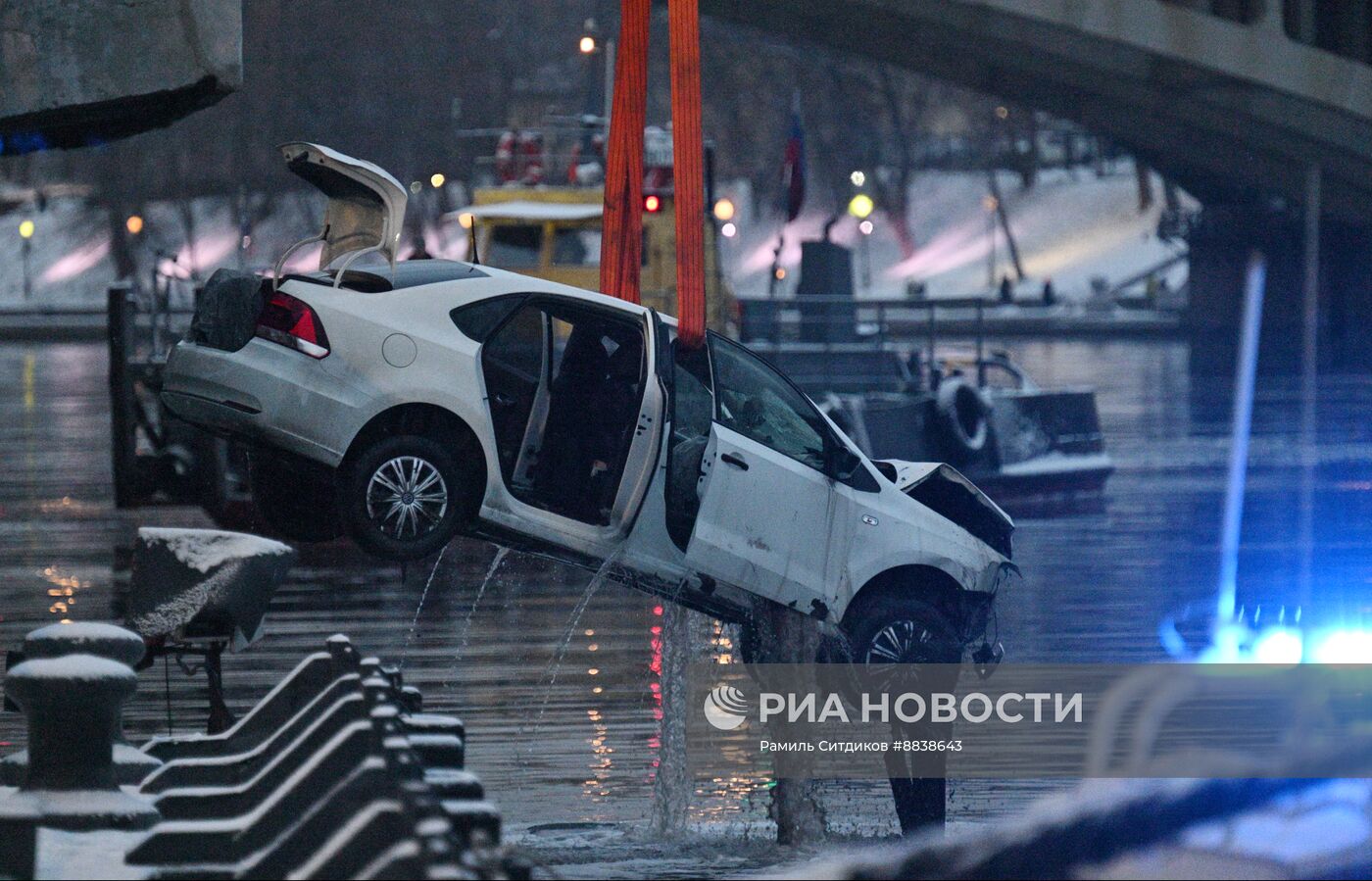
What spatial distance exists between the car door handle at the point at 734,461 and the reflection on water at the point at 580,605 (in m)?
1.55

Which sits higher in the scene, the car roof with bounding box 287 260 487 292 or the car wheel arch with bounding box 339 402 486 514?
the car roof with bounding box 287 260 487 292

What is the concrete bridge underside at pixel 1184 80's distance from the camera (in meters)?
37.8

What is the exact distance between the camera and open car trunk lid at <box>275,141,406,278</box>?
9.78 meters

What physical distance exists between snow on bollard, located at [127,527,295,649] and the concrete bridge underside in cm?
2880

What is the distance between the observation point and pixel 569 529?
389 inches

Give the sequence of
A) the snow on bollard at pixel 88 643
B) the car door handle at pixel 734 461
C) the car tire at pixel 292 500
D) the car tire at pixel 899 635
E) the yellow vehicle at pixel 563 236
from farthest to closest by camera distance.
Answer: the yellow vehicle at pixel 563 236 → the car tire at pixel 292 500 → the car tire at pixel 899 635 → the car door handle at pixel 734 461 → the snow on bollard at pixel 88 643

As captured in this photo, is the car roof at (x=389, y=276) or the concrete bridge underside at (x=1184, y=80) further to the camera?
the concrete bridge underside at (x=1184, y=80)

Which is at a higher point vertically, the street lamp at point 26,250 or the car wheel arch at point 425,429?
the street lamp at point 26,250

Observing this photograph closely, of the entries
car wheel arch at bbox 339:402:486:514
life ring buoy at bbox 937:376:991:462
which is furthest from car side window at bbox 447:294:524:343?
life ring buoy at bbox 937:376:991:462

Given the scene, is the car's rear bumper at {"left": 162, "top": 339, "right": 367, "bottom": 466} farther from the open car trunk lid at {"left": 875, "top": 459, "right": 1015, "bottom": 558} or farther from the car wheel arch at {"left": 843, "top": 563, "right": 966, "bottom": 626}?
the open car trunk lid at {"left": 875, "top": 459, "right": 1015, "bottom": 558}

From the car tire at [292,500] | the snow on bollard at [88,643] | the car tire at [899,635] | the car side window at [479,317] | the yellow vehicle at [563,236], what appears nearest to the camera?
the snow on bollard at [88,643]

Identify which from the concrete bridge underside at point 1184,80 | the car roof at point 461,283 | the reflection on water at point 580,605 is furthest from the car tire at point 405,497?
the concrete bridge underside at point 1184,80

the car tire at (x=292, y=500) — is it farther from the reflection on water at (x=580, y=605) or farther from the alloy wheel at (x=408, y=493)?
the reflection on water at (x=580, y=605)

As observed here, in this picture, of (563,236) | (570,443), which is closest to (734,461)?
(570,443)
